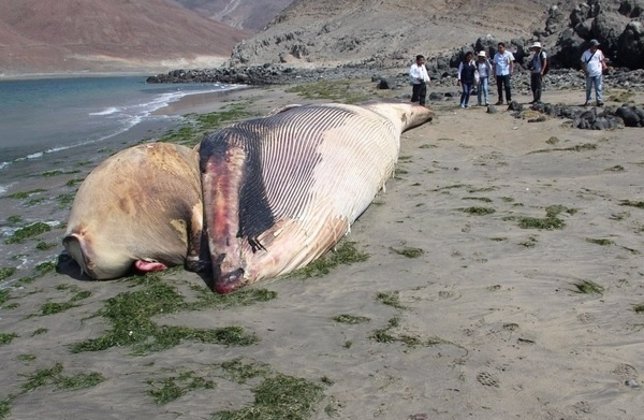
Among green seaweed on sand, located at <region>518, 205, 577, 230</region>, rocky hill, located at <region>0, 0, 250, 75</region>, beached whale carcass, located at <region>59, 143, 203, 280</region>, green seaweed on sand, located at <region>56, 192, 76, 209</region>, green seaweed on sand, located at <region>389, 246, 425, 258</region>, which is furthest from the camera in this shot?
rocky hill, located at <region>0, 0, 250, 75</region>

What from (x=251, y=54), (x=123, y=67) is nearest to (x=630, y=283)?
(x=251, y=54)

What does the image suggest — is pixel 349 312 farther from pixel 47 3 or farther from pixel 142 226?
pixel 47 3

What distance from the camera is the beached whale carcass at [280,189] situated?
6.29 meters

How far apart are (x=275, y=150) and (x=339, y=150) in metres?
0.90

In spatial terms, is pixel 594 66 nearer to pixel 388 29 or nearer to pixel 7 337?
pixel 7 337

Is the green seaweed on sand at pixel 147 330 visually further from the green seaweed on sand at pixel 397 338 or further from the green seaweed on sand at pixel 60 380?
the green seaweed on sand at pixel 397 338

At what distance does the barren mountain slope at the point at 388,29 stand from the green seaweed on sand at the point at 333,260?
4107 cm

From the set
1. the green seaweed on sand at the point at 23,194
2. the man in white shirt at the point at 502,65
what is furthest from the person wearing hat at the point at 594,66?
the green seaweed on sand at the point at 23,194

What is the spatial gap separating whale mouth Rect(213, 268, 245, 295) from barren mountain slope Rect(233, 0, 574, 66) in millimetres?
41932

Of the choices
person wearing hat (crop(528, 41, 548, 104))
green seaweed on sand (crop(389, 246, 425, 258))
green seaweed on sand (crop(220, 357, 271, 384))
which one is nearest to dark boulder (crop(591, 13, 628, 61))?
person wearing hat (crop(528, 41, 548, 104))

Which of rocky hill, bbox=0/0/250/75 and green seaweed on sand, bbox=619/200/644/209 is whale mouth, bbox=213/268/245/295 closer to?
green seaweed on sand, bbox=619/200/644/209

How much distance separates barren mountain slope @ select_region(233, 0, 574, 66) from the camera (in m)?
48.5

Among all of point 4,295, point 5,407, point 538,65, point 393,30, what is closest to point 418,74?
point 538,65

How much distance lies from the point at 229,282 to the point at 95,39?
395ft
